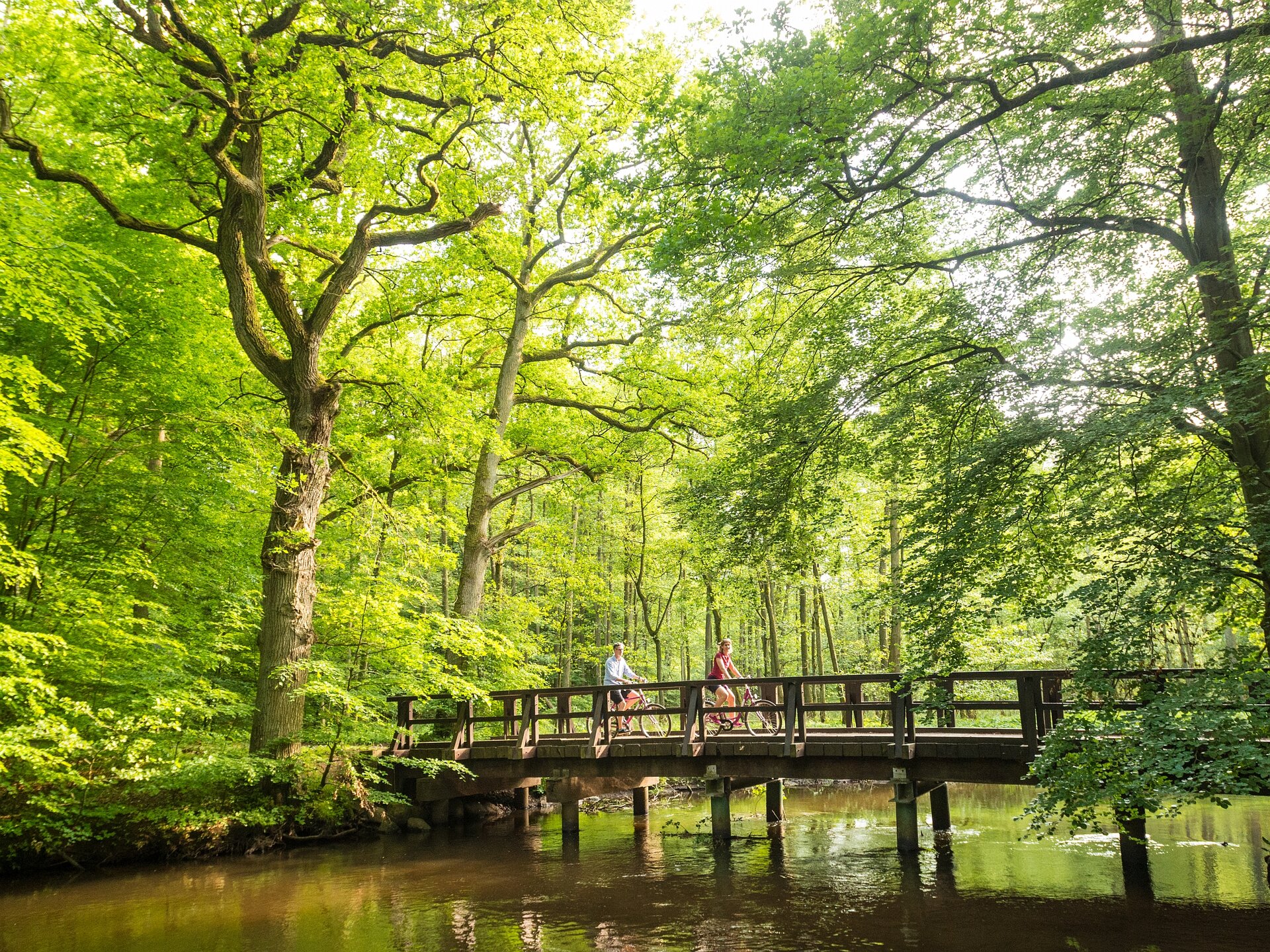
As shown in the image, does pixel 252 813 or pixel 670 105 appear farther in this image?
pixel 252 813

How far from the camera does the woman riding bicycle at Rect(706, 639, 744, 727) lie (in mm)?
13344

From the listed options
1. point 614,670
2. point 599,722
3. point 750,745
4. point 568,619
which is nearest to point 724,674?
point 750,745

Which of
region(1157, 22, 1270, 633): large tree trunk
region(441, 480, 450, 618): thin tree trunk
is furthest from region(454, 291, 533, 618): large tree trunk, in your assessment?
region(1157, 22, 1270, 633): large tree trunk

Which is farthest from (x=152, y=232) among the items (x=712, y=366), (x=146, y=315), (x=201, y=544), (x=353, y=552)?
(x=712, y=366)

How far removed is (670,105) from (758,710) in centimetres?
909

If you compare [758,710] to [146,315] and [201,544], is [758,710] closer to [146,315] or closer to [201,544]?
[201,544]

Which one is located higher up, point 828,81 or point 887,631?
point 828,81

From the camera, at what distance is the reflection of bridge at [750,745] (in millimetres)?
9672

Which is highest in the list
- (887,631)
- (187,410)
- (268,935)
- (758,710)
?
(187,410)

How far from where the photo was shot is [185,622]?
11.8 m

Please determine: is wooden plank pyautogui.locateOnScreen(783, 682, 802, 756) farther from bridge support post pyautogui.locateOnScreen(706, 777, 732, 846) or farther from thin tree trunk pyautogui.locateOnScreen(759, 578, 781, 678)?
thin tree trunk pyautogui.locateOnScreen(759, 578, 781, 678)

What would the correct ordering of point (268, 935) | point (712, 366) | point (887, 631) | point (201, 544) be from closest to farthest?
point (268, 935) < point (201, 544) < point (712, 366) < point (887, 631)

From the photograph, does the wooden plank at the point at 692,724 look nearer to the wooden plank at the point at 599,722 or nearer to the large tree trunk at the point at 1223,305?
the wooden plank at the point at 599,722

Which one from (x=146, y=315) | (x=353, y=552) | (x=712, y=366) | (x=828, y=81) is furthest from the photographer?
(x=712, y=366)
